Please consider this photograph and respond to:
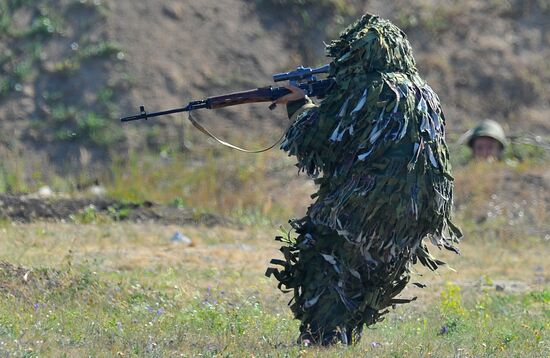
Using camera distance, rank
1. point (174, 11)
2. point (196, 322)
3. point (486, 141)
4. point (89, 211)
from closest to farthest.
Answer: point (196, 322), point (89, 211), point (486, 141), point (174, 11)

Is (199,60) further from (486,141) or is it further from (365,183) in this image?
(365,183)

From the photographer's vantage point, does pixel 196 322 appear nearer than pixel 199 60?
Yes

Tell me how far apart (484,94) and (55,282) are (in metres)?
14.2

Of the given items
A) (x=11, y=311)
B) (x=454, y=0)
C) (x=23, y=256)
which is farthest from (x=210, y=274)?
(x=454, y=0)

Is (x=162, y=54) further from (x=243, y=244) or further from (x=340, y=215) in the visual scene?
(x=340, y=215)

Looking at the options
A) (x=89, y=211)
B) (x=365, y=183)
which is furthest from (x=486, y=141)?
(x=365, y=183)

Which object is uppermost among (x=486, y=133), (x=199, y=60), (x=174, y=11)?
(x=486, y=133)

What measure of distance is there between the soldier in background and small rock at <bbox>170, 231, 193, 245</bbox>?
21.4ft

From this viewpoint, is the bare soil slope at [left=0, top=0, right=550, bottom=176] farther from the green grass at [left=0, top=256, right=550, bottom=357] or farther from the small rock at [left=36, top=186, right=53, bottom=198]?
the green grass at [left=0, top=256, right=550, bottom=357]

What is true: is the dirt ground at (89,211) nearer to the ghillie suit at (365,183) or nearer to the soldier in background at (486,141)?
the soldier in background at (486,141)

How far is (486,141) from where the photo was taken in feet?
63.4

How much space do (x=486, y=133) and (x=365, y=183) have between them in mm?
12338

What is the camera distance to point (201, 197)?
17.0m

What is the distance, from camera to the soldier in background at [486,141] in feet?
62.9
